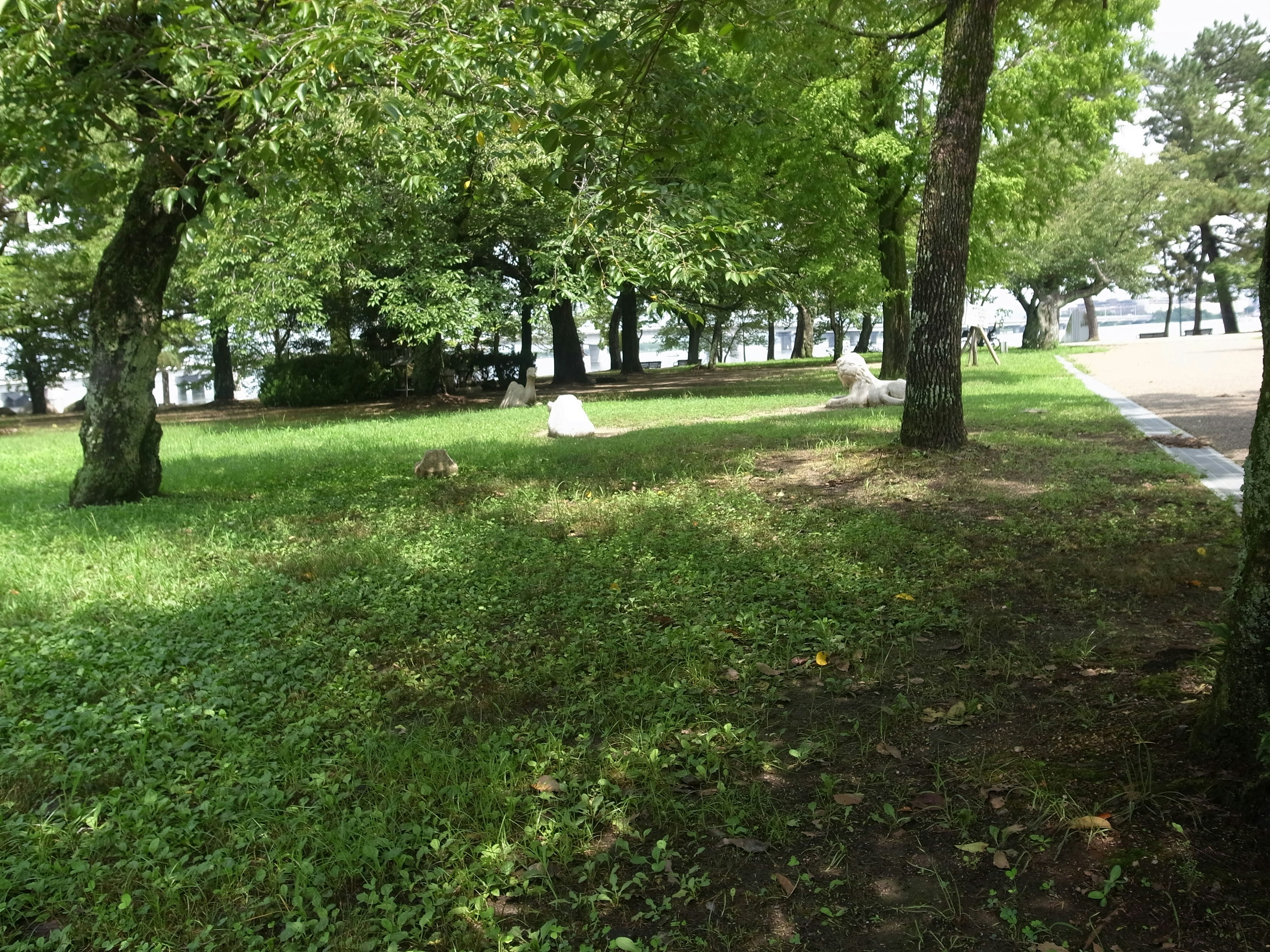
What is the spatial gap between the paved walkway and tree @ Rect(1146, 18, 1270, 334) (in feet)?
44.9

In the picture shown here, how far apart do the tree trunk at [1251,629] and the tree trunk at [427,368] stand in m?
22.6

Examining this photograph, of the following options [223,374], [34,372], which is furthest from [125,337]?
[34,372]

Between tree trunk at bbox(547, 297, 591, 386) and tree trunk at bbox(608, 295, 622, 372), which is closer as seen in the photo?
tree trunk at bbox(547, 297, 591, 386)

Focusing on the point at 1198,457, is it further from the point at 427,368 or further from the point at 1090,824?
the point at 427,368

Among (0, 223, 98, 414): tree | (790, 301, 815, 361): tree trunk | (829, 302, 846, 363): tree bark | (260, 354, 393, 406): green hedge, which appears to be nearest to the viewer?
(0, 223, 98, 414): tree

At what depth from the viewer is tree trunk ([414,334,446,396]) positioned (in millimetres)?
24375

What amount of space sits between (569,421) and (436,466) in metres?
4.06

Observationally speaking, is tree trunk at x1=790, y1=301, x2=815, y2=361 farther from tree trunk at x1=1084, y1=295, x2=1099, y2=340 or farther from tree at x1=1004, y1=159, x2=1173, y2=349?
tree trunk at x1=1084, y1=295, x2=1099, y2=340

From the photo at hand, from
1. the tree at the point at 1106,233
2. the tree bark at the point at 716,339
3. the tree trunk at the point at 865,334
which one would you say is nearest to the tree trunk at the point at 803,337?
the tree trunk at the point at 865,334

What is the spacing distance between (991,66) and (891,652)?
6531 mm

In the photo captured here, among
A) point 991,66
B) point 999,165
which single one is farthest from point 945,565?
point 999,165

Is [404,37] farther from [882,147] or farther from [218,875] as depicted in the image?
[882,147]

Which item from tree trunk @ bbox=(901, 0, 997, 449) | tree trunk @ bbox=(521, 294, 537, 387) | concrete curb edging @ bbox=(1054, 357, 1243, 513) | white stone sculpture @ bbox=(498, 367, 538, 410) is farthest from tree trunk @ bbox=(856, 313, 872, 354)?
tree trunk @ bbox=(901, 0, 997, 449)

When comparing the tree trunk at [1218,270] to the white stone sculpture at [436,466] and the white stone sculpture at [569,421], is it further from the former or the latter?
the white stone sculpture at [436,466]
